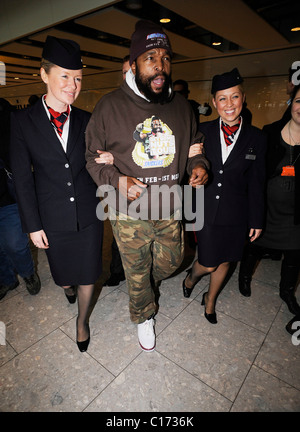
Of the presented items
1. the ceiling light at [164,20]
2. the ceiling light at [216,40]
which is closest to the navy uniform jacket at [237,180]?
the ceiling light at [164,20]

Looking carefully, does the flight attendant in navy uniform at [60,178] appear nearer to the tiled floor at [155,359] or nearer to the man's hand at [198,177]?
the tiled floor at [155,359]

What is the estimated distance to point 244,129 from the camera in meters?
1.62

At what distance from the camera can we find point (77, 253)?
1.68m

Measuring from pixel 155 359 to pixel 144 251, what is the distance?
2.77 ft

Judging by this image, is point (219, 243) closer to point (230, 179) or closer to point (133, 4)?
point (230, 179)

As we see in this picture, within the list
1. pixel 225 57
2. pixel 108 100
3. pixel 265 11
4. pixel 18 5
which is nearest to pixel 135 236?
pixel 108 100

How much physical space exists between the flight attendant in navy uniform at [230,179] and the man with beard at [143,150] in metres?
0.19

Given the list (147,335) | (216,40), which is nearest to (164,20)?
(216,40)

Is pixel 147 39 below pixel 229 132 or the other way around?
the other way around

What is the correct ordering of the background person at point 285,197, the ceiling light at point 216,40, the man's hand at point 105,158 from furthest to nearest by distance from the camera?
1. the ceiling light at point 216,40
2. the background person at point 285,197
3. the man's hand at point 105,158

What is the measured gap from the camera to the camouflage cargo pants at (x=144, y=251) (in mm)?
1535
